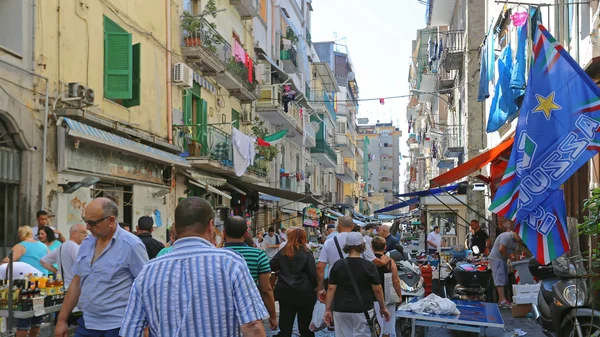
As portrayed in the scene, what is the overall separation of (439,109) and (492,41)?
23832 millimetres

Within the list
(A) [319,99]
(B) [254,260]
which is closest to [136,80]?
(B) [254,260]

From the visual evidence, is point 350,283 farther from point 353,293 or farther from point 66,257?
point 66,257

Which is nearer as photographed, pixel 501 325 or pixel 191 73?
pixel 501 325

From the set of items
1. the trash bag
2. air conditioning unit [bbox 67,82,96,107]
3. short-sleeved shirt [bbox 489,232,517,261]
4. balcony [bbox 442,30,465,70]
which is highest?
balcony [bbox 442,30,465,70]

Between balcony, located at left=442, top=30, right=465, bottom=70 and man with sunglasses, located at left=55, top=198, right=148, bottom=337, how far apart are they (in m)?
23.7

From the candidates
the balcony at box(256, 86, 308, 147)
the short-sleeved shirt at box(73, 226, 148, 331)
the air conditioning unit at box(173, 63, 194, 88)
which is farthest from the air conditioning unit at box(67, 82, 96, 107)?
the balcony at box(256, 86, 308, 147)

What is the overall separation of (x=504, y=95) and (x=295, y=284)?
956 cm

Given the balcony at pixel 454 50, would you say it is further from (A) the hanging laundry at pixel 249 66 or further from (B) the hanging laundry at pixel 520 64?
(B) the hanging laundry at pixel 520 64

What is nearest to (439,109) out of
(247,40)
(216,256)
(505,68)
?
(247,40)

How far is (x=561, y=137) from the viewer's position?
20.9ft

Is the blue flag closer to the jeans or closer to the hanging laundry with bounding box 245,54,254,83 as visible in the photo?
the jeans

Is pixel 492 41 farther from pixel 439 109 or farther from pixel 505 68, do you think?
pixel 439 109

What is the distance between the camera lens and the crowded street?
5.18 metres

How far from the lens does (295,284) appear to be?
7.74m
